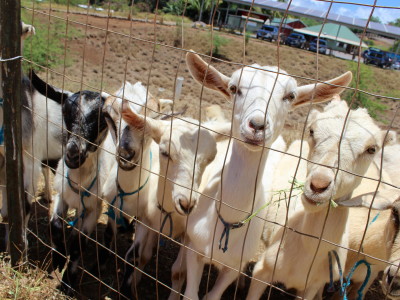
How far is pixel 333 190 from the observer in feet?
7.73

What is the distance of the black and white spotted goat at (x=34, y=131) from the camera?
3.73m

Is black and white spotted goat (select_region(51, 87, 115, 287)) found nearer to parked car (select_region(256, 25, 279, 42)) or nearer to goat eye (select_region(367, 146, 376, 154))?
goat eye (select_region(367, 146, 376, 154))

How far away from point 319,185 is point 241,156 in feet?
2.04

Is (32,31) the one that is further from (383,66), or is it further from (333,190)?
(383,66)

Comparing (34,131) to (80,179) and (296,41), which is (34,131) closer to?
(80,179)

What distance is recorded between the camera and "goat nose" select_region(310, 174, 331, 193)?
226cm

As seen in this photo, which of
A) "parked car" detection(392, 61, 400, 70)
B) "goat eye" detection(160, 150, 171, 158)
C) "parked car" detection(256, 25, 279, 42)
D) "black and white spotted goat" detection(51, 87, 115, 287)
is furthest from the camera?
"parked car" detection(256, 25, 279, 42)

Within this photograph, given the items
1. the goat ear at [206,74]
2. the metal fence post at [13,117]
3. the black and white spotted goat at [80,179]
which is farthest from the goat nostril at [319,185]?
the metal fence post at [13,117]

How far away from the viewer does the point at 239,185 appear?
273cm

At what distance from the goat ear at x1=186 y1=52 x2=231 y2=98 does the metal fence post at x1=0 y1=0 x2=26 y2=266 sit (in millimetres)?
1265

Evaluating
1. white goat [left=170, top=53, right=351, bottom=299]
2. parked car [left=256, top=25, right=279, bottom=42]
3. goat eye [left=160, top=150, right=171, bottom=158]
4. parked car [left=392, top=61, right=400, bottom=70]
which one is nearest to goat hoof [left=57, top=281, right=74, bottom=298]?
white goat [left=170, top=53, right=351, bottom=299]

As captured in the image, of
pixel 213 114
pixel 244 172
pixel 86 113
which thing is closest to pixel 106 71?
pixel 213 114

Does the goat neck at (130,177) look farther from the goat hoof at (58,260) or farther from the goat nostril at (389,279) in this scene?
the goat nostril at (389,279)

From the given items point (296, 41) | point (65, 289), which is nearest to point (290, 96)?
point (65, 289)
